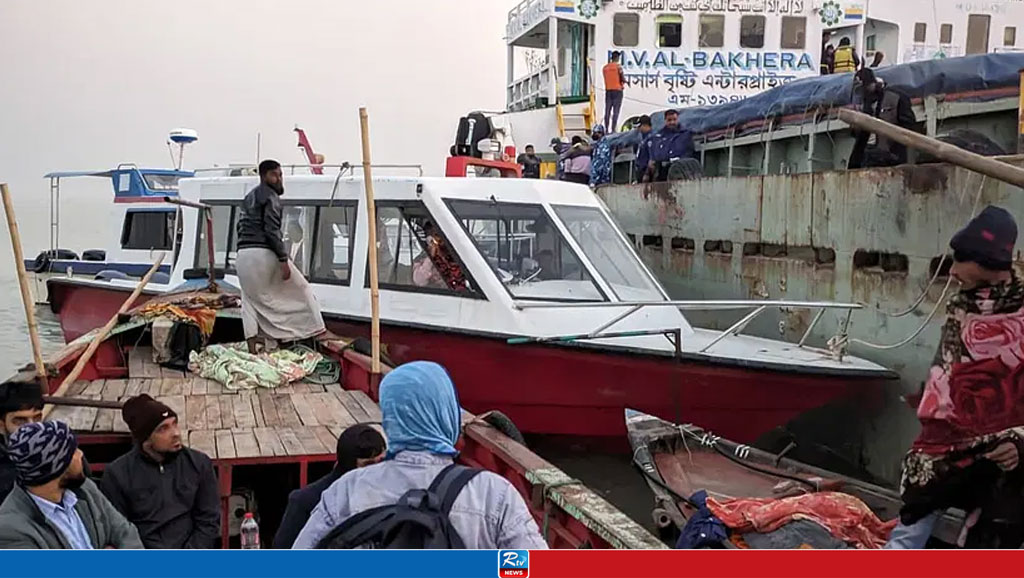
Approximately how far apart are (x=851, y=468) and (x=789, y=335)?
A: 156cm

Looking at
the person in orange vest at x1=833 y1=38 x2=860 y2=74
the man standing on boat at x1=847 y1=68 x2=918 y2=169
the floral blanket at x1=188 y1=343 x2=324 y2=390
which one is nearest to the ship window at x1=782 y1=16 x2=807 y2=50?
the person in orange vest at x1=833 y1=38 x2=860 y2=74

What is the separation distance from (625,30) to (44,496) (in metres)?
18.8

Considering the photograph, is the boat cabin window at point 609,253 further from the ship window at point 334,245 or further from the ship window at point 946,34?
the ship window at point 946,34

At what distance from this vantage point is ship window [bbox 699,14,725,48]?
19938 mm

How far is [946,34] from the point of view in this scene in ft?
73.0

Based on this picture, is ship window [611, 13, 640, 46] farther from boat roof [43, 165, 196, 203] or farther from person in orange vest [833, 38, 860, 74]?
boat roof [43, 165, 196, 203]

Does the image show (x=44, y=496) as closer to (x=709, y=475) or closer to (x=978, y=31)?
(x=709, y=475)

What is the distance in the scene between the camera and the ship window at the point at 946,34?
22.2m

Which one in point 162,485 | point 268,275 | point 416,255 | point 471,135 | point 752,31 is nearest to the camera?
point 162,485

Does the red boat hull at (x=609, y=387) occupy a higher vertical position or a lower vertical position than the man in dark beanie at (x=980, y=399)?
lower

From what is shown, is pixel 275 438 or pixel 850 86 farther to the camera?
pixel 850 86

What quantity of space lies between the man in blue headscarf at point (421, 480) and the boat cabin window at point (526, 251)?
5.28 metres

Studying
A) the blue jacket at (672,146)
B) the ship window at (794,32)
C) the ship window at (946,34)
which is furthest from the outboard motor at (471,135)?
the ship window at (946,34)

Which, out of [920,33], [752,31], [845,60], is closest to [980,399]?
[845,60]
